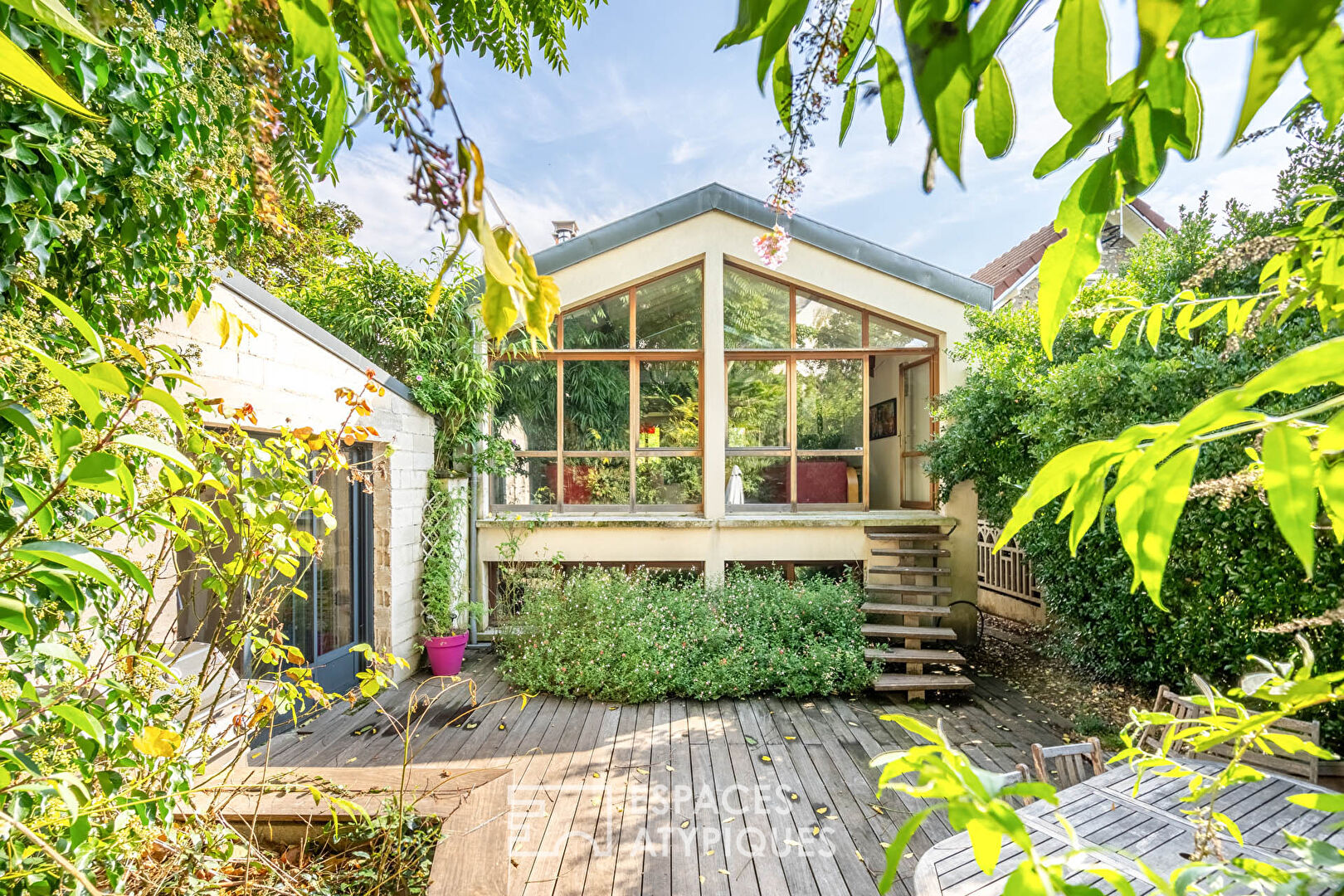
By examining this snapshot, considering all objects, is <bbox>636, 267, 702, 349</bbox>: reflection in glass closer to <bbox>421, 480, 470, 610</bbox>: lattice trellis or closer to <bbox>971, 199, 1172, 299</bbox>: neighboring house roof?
<bbox>421, 480, 470, 610</bbox>: lattice trellis

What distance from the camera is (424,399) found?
538cm

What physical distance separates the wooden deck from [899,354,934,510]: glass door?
2.20 metres

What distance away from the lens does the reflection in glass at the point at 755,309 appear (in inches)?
257

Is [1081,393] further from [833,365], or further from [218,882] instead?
[218,882]

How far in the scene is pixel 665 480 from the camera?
6.52m

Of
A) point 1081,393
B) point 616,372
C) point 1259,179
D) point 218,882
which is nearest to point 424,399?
point 616,372

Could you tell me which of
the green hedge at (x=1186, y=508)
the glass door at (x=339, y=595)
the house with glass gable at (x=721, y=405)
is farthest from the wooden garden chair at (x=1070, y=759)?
the glass door at (x=339, y=595)

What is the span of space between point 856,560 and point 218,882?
18.8 ft

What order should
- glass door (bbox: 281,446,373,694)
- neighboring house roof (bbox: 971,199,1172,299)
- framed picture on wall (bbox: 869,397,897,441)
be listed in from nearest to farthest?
glass door (bbox: 281,446,373,694) < framed picture on wall (bbox: 869,397,897,441) < neighboring house roof (bbox: 971,199,1172,299)

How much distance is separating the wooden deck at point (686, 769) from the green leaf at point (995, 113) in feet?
8.02

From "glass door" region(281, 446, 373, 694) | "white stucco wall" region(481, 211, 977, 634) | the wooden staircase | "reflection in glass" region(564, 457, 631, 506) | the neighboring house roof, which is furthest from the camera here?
the neighboring house roof

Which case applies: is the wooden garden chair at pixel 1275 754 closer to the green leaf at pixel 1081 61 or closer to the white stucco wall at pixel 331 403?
the green leaf at pixel 1081 61

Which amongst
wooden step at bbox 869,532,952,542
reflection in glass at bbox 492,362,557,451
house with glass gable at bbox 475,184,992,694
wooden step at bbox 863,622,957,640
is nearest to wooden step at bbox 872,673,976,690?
wooden step at bbox 863,622,957,640

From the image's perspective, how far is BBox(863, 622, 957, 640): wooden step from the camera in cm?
527
